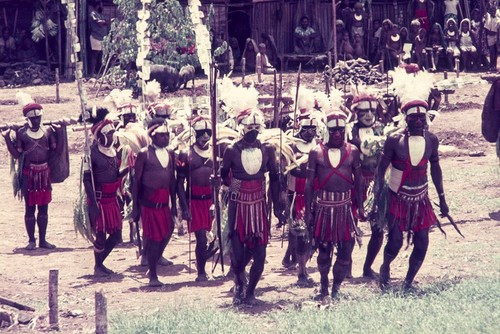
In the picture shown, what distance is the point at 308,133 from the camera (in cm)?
1070

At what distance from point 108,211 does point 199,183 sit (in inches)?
40.4

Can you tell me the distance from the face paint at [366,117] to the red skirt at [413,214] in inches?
48.0

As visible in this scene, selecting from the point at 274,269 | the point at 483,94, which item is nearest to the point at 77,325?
the point at 274,269

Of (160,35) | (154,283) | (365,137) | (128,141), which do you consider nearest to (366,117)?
(365,137)

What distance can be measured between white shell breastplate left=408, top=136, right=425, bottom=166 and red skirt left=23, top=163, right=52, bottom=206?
4.57m

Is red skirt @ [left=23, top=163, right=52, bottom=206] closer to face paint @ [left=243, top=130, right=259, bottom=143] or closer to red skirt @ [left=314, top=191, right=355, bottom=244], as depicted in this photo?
face paint @ [left=243, top=130, right=259, bottom=143]

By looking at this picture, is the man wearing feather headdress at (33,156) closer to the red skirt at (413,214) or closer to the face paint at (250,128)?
the face paint at (250,128)

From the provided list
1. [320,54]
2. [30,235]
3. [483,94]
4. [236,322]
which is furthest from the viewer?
[320,54]

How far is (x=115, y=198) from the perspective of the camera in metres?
11.4

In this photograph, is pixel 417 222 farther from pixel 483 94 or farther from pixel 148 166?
pixel 483 94

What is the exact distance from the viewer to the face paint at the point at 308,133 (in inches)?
421

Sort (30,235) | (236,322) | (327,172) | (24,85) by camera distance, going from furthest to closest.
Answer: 1. (24,85)
2. (30,235)
3. (327,172)
4. (236,322)

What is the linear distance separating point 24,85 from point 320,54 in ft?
23.3

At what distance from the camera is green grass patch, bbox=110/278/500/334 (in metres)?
8.31
